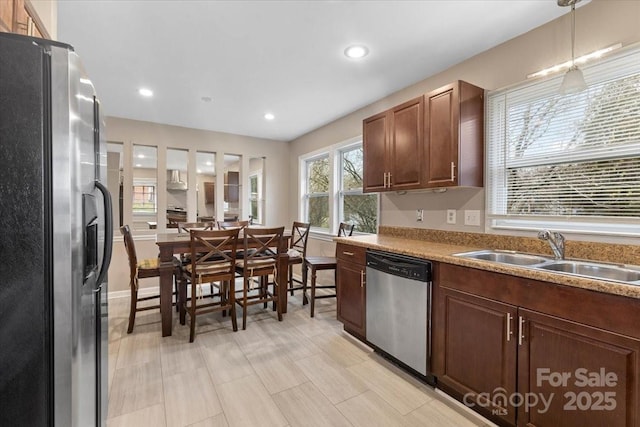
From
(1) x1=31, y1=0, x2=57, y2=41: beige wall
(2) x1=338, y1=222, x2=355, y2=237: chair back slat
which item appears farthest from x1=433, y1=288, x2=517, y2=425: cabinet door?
(1) x1=31, y1=0, x2=57, y2=41: beige wall

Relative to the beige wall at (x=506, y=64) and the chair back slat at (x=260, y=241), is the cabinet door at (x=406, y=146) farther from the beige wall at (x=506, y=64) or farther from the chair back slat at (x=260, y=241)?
the chair back slat at (x=260, y=241)

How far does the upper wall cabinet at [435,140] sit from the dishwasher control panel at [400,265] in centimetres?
67

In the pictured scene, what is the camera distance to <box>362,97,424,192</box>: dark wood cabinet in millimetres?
2490

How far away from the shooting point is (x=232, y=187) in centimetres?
495

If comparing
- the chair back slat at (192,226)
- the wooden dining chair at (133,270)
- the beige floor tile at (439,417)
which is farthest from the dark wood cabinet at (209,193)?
the beige floor tile at (439,417)

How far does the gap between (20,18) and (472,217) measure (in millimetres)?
2929

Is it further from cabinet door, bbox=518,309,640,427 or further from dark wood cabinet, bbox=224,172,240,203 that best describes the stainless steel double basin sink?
dark wood cabinet, bbox=224,172,240,203

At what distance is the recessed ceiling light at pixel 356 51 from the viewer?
2254 millimetres

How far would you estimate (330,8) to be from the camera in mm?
1824

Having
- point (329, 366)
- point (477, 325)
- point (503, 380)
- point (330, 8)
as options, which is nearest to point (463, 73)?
point (330, 8)

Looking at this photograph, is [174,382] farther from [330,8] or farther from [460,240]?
[330,8]

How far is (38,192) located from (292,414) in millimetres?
1665

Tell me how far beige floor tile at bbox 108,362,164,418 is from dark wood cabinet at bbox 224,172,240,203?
119 inches

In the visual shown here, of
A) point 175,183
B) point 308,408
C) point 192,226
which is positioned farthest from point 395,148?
point 175,183
